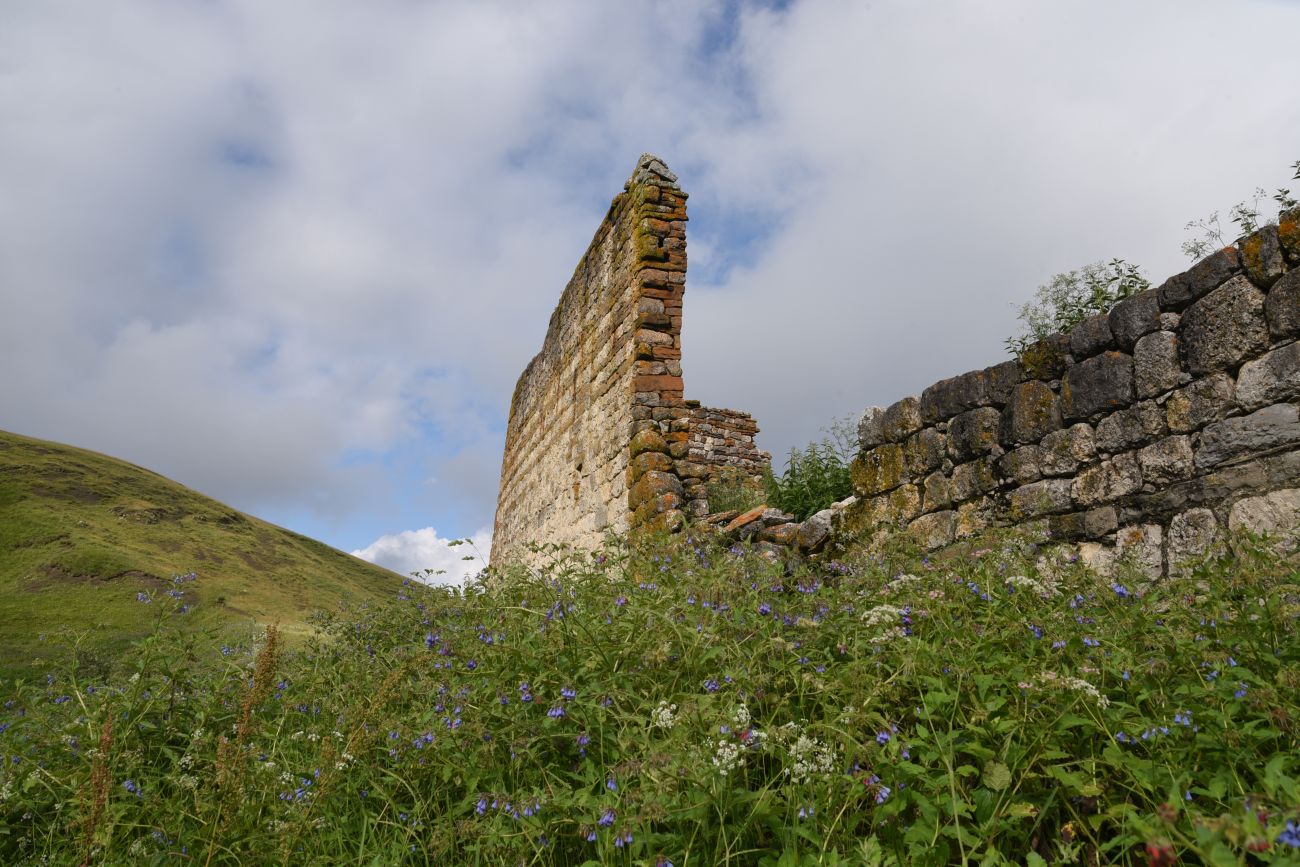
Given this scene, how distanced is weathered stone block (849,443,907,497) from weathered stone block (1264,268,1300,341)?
2.08 meters

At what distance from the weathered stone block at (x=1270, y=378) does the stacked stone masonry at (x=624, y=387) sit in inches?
141

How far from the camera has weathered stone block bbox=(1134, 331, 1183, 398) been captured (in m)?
3.28

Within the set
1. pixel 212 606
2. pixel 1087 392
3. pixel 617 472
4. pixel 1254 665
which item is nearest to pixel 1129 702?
pixel 1254 665

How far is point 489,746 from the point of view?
2248mm

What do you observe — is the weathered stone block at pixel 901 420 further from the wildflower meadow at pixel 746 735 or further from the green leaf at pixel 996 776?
the green leaf at pixel 996 776

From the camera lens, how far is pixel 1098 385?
3588mm

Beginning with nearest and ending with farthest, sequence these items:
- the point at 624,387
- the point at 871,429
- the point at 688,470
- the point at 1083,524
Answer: the point at 1083,524, the point at 871,429, the point at 688,470, the point at 624,387

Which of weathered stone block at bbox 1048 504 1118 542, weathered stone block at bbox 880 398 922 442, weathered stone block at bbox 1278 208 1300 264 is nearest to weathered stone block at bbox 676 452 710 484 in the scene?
weathered stone block at bbox 880 398 922 442

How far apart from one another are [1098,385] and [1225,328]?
0.58 metres

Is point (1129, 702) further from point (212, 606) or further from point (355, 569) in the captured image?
point (355, 569)

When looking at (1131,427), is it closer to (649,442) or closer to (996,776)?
(996,776)

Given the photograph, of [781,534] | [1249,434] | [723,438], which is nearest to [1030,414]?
[1249,434]

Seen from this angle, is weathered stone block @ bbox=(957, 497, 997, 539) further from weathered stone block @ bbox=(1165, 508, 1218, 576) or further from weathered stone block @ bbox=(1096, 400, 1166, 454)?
weathered stone block @ bbox=(1165, 508, 1218, 576)

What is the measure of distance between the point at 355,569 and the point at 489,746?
1148 inches
